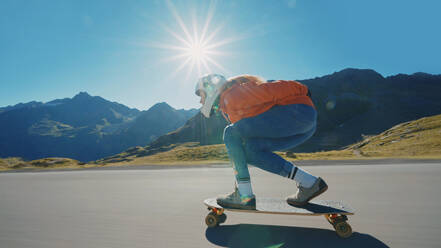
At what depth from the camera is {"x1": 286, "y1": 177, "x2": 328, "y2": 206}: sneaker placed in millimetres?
2561

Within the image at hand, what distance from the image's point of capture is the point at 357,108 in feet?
522

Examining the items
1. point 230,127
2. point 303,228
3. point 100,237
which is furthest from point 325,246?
point 100,237

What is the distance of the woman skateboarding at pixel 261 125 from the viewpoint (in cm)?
266

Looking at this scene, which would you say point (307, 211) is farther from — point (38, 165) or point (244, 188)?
point (38, 165)

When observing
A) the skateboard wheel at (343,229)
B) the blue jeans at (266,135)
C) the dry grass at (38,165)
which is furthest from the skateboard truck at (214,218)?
the dry grass at (38,165)

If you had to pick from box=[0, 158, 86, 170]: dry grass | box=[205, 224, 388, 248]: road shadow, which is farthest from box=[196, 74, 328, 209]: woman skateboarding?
→ box=[0, 158, 86, 170]: dry grass

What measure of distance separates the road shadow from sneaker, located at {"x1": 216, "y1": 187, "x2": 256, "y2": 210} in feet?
0.92

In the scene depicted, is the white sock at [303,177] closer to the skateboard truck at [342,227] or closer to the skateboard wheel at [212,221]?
the skateboard truck at [342,227]

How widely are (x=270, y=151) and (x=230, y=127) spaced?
564mm

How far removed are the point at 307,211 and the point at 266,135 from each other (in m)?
0.91

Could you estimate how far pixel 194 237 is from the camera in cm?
262

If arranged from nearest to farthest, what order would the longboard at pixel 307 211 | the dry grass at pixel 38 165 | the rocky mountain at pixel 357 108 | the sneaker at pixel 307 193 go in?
the longboard at pixel 307 211, the sneaker at pixel 307 193, the dry grass at pixel 38 165, the rocky mountain at pixel 357 108

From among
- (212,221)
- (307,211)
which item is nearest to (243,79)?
(307,211)

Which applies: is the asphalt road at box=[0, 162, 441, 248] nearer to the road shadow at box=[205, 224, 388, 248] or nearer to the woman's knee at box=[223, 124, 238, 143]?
the road shadow at box=[205, 224, 388, 248]
